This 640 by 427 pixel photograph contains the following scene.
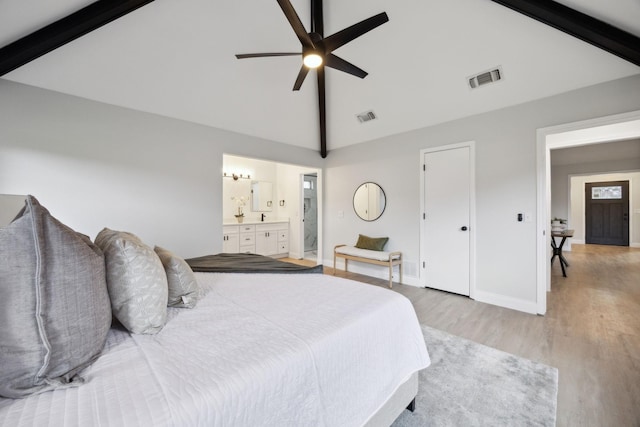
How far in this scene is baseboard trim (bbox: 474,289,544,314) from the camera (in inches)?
119

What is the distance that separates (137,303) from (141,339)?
0.48 feet

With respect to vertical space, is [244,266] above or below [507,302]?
above

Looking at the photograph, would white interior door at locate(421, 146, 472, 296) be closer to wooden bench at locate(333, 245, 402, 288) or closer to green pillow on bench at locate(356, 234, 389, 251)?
wooden bench at locate(333, 245, 402, 288)

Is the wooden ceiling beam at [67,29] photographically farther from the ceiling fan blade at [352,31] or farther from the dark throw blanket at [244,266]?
the dark throw blanket at [244,266]

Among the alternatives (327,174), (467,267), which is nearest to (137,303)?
(467,267)

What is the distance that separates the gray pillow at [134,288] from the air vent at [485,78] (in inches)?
142

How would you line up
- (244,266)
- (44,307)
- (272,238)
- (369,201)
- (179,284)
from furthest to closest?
1. (272,238)
2. (369,201)
3. (244,266)
4. (179,284)
5. (44,307)

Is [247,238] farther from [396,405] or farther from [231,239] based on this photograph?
[396,405]

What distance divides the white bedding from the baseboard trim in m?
2.40

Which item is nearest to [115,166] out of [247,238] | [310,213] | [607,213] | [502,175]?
[247,238]

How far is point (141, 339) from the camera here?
104cm

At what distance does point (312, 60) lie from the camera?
2.16 meters

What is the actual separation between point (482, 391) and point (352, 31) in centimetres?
276

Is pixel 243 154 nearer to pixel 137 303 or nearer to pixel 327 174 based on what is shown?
pixel 327 174
